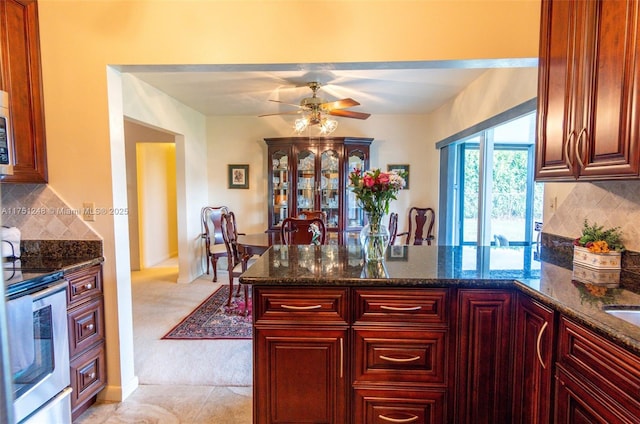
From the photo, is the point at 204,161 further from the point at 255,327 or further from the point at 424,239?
the point at 255,327

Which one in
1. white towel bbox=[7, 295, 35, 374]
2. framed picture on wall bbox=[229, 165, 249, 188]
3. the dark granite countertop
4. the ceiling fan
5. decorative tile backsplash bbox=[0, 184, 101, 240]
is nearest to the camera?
the dark granite countertop

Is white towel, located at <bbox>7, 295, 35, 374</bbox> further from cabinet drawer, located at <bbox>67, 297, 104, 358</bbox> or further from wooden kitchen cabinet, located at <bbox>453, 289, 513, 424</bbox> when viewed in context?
wooden kitchen cabinet, located at <bbox>453, 289, 513, 424</bbox>

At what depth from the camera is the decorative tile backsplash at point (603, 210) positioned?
5.33ft

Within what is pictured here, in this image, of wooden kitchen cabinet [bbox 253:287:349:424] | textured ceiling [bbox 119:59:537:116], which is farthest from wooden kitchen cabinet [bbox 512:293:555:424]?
textured ceiling [bbox 119:59:537:116]

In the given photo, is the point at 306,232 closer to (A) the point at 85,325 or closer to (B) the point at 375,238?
(B) the point at 375,238

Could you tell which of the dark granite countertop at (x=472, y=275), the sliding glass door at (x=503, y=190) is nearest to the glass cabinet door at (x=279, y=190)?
the sliding glass door at (x=503, y=190)

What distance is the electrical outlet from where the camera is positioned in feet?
6.89

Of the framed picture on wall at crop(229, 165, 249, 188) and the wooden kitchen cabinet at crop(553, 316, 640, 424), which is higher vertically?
the framed picture on wall at crop(229, 165, 249, 188)

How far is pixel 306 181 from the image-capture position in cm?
506

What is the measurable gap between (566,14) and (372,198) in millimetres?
1283

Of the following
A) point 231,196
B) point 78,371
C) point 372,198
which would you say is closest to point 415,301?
point 372,198

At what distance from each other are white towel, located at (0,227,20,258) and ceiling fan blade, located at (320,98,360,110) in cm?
279

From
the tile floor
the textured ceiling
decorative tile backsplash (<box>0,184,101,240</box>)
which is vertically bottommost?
the tile floor

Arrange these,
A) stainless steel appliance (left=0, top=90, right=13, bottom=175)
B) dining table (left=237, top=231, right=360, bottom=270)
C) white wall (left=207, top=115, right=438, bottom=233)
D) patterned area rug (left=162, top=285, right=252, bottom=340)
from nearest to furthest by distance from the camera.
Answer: stainless steel appliance (left=0, top=90, right=13, bottom=175) → patterned area rug (left=162, top=285, right=252, bottom=340) → dining table (left=237, top=231, right=360, bottom=270) → white wall (left=207, top=115, right=438, bottom=233)
